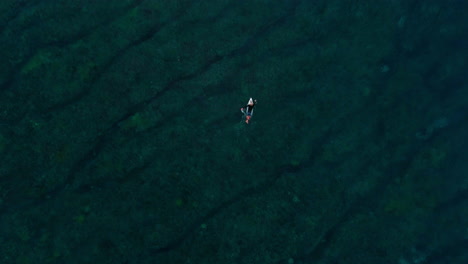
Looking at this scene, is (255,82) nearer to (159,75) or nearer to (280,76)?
(280,76)

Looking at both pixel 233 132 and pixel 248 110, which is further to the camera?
pixel 233 132

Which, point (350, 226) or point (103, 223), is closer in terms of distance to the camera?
point (103, 223)

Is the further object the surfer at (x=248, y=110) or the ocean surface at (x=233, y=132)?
the surfer at (x=248, y=110)

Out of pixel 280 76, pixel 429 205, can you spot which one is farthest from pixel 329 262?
pixel 280 76

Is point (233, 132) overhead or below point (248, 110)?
below

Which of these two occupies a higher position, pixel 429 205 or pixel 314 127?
pixel 314 127

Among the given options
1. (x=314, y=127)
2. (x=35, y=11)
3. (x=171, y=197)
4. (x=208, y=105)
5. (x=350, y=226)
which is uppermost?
(x=35, y=11)

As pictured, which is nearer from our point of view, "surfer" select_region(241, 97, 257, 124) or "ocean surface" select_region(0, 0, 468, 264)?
"ocean surface" select_region(0, 0, 468, 264)
